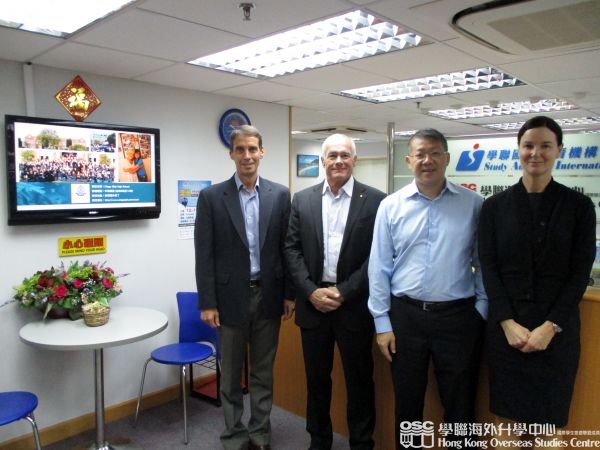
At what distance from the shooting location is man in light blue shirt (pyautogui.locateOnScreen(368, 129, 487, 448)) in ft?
6.20

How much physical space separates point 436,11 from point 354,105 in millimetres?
2378

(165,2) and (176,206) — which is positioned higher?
(165,2)

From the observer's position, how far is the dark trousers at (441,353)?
74.0 inches

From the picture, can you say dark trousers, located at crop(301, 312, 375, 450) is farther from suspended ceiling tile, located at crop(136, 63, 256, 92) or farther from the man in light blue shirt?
Result: suspended ceiling tile, located at crop(136, 63, 256, 92)

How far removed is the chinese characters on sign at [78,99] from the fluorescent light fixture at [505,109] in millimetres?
3329

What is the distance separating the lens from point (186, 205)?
346 cm

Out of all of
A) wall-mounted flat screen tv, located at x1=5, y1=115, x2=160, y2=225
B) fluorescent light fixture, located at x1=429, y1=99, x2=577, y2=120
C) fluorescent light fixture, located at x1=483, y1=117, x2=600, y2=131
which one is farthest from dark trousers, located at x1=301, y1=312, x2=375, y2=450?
fluorescent light fixture, located at x1=483, y1=117, x2=600, y2=131

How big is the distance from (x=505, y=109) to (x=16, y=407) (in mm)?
4869

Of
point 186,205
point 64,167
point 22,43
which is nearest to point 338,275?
point 186,205

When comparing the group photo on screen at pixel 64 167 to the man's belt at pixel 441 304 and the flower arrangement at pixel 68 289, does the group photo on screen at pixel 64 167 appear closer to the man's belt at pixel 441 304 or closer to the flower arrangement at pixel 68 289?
the flower arrangement at pixel 68 289

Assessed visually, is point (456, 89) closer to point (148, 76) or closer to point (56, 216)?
point (148, 76)

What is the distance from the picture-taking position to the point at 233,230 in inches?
92.2

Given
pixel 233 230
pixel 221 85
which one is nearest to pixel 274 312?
pixel 233 230

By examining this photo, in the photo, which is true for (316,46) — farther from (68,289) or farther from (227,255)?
(68,289)
